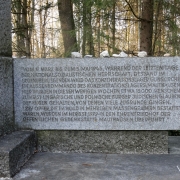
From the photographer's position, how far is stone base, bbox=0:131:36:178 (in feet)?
10.5

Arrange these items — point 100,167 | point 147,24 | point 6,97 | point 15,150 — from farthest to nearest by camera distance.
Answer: point 147,24
point 6,97
point 100,167
point 15,150

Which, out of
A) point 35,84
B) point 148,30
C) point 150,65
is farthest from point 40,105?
point 148,30

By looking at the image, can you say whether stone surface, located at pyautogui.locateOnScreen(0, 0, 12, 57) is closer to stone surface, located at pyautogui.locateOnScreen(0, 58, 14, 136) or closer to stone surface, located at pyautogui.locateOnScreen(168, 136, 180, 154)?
stone surface, located at pyautogui.locateOnScreen(0, 58, 14, 136)

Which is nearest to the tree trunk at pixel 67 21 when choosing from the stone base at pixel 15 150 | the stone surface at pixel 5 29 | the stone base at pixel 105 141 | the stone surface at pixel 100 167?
the stone surface at pixel 5 29

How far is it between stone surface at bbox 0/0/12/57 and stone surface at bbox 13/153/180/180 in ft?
5.26

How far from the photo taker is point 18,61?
437cm

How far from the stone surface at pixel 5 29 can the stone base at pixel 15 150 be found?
1.20 metres

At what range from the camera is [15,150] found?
3391 mm

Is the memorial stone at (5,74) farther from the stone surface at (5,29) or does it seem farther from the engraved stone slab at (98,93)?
the engraved stone slab at (98,93)

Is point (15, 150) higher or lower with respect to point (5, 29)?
lower

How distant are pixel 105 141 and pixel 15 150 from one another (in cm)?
146

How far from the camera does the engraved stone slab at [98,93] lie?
13.7 feet

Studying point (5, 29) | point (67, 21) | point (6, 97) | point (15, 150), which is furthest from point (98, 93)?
point (67, 21)

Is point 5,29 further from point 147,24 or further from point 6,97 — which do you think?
point 147,24
